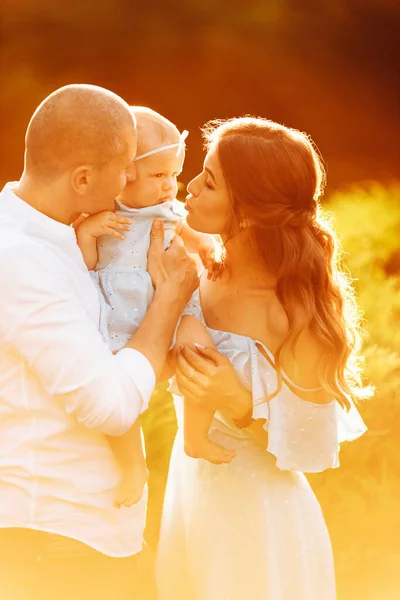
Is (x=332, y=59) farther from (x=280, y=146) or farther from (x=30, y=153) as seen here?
(x=30, y=153)

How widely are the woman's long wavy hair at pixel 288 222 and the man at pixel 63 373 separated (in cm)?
37

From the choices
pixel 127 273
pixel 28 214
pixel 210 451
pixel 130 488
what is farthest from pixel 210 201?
pixel 130 488

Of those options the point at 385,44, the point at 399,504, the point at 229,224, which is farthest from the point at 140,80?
the point at 229,224

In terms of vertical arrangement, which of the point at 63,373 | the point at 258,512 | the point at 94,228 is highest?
the point at 94,228

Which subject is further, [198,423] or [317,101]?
[317,101]

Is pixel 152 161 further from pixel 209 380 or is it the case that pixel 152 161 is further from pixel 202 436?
pixel 202 436

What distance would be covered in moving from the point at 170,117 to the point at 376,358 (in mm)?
1998

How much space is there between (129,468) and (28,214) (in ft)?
2.21

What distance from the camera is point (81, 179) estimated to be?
7.15ft

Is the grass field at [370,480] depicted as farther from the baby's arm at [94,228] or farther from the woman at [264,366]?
the baby's arm at [94,228]

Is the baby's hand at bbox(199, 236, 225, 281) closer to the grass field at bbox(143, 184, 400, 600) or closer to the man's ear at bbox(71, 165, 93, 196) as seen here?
the man's ear at bbox(71, 165, 93, 196)

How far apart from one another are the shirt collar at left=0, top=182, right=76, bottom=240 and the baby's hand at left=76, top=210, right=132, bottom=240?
215mm

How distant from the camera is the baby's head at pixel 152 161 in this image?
248 centimetres

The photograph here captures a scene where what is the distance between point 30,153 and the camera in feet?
7.08
